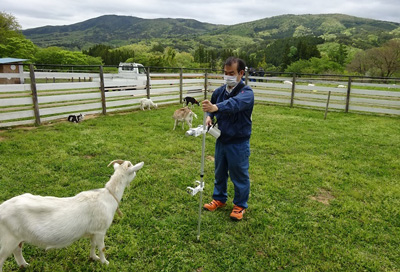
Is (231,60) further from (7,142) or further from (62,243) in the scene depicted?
(7,142)

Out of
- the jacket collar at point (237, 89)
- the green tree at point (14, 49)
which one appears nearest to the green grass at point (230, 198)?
the jacket collar at point (237, 89)

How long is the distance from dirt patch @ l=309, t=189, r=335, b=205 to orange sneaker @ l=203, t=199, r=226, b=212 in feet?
5.34

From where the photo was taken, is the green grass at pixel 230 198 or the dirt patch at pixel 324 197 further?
Result: the dirt patch at pixel 324 197

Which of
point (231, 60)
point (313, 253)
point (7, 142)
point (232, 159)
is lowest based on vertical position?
point (313, 253)

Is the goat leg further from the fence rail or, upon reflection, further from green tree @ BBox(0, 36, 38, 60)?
green tree @ BBox(0, 36, 38, 60)

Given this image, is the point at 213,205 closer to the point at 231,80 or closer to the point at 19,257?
the point at 231,80

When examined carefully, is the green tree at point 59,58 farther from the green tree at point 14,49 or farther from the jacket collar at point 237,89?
the jacket collar at point 237,89

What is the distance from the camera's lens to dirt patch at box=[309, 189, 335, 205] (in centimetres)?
421

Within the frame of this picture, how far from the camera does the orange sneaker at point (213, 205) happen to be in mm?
3797

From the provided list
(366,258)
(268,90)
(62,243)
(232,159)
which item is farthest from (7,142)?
(268,90)

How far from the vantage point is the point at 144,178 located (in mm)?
4629

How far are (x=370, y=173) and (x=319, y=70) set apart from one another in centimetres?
5321

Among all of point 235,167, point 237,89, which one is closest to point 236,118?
point 237,89

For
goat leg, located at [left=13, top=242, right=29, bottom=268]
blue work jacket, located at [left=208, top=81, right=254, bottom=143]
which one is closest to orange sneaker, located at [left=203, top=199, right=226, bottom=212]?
blue work jacket, located at [left=208, top=81, right=254, bottom=143]
